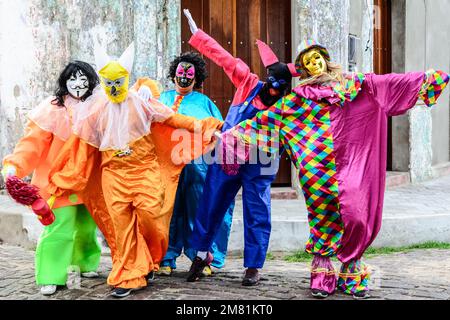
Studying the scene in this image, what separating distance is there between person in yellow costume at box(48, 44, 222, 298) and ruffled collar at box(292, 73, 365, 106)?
898 millimetres

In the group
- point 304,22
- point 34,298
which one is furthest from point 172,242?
point 304,22

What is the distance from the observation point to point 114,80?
496 centimetres

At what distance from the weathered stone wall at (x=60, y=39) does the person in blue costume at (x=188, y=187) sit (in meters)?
1.79

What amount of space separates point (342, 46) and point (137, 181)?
412cm

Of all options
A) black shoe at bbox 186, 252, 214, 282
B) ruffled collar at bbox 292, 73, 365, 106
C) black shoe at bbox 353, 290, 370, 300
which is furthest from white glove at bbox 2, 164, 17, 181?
black shoe at bbox 353, 290, 370, 300

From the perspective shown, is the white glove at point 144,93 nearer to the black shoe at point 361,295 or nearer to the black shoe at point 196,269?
the black shoe at point 196,269

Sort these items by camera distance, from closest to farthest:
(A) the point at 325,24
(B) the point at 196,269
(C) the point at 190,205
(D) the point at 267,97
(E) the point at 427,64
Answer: (D) the point at 267,97 → (B) the point at 196,269 → (C) the point at 190,205 → (A) the point at 325,24 → (E) the point at 427,64

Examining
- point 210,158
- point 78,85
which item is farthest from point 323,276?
point 78,85

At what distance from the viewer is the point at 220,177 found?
523 centimetres

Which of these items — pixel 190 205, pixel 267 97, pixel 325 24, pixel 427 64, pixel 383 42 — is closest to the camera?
pixel 267 97

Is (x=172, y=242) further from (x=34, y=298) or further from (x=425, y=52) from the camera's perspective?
(x=425, y=52)

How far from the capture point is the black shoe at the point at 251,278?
518 cm

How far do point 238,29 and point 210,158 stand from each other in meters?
3.17

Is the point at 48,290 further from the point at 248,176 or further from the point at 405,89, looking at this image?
the point at 405,89
